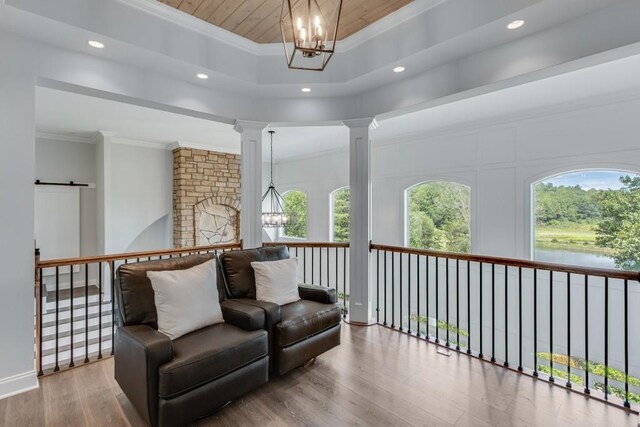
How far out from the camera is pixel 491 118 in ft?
15.5

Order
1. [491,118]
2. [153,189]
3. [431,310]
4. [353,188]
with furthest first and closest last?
[153,189] → [431,310] → [491,118] → [353,188]

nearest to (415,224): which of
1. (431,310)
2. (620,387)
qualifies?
(431,310)

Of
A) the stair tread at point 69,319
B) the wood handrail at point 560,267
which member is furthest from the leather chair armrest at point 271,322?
the stair tread at point 69,319

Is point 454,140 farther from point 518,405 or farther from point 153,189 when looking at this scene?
point 153,189

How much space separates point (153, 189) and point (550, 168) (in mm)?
6884

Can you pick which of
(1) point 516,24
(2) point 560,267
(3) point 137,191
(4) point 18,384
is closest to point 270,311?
(4) point 18,384

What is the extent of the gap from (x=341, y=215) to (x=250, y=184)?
3648mm

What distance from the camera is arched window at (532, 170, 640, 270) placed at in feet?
12.5

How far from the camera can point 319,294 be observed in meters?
3.07

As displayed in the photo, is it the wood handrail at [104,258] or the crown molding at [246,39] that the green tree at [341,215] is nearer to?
the wood handrail at [104,258]

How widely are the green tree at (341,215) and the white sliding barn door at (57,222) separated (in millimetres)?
5161

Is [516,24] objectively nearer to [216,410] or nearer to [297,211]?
[216,410]

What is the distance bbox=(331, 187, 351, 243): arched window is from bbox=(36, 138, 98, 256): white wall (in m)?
4.86

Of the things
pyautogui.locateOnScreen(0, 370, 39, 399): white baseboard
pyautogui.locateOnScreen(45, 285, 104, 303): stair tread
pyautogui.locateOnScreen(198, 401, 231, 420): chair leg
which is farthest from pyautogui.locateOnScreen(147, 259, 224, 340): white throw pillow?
pyautogui.locateOnScreen(45, 285, 104, 303): stair tread
